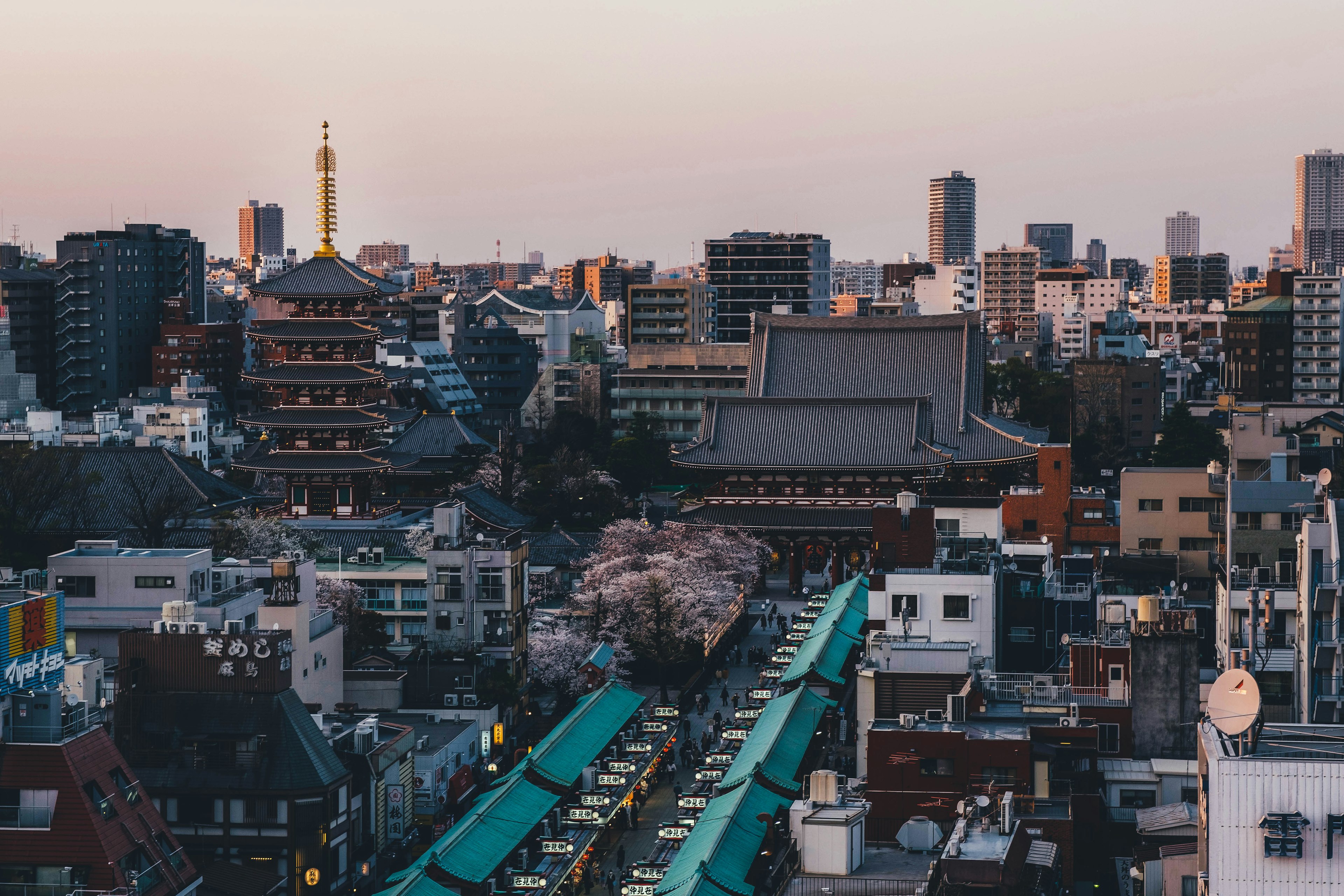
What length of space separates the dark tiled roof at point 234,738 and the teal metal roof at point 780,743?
8.80m

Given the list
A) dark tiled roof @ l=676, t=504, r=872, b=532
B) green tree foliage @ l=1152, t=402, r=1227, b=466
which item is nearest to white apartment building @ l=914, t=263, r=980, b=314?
green tree foliage @ l=1152, t=402, r=1227, b=466

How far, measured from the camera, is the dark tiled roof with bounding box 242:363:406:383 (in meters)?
75.4

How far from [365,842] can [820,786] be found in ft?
41.8

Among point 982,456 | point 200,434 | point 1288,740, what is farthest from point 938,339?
point 1288,740

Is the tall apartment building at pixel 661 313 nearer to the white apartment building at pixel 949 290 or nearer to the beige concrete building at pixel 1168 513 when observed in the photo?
the white apartment building at pixel 949 290

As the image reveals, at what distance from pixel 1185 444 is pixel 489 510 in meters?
30.9

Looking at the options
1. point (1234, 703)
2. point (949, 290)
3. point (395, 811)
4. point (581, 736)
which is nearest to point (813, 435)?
point (581, 736)

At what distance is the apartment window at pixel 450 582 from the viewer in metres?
55.0

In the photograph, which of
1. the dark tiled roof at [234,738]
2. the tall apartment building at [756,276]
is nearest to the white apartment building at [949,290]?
the tall apartment building at [756,276]

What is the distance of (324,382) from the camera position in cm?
7544

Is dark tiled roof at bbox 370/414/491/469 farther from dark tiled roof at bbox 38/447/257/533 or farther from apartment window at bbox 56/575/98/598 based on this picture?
apartment window at bbox 56/575/98/598

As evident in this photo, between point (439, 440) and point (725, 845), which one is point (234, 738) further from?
point (439, 440)

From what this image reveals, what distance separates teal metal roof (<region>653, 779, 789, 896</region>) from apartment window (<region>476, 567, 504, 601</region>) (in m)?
15.1

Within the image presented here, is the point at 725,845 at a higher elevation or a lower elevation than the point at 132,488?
lower
